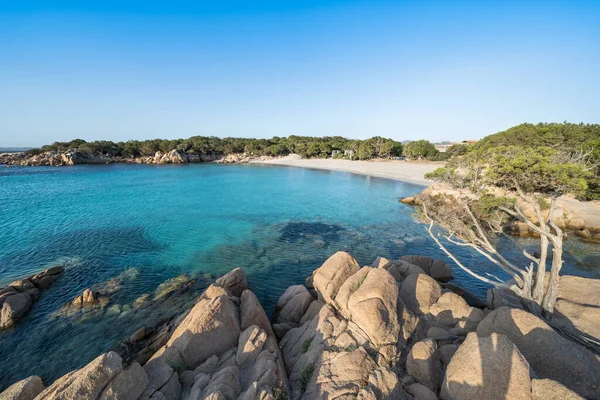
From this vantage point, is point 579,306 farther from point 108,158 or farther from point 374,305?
point 108,158

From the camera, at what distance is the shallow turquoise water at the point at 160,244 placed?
13.8 metres

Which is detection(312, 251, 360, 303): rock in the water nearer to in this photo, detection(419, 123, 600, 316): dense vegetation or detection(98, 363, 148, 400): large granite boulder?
detection(419, 123, 600, 316): dense vegetation

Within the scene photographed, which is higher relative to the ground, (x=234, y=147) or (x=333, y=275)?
(x=234, y=147)

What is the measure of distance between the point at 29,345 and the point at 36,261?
12.7 metres

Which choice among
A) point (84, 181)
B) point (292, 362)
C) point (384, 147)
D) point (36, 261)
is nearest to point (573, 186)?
point (292, 362)

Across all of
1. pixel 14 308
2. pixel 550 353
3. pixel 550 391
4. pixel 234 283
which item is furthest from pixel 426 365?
pixel 14 308

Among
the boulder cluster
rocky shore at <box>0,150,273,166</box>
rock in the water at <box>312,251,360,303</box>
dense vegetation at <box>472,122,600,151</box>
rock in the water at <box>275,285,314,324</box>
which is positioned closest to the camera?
rock in the water at <box>312,251,360,303</box>

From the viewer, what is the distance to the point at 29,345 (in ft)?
42.7

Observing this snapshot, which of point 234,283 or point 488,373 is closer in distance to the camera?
point 488,373

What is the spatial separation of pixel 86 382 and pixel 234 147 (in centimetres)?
13939

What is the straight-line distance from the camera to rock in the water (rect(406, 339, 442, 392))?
8.13m

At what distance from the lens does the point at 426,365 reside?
830 cm

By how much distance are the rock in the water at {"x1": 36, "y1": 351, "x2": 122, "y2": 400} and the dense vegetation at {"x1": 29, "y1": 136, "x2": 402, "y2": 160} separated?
109 meters

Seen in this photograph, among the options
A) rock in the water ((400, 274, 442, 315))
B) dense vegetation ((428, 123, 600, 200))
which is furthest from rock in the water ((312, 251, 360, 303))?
dense vegetation ((428, 123, 600, 200))
